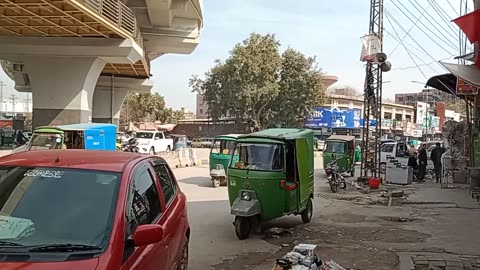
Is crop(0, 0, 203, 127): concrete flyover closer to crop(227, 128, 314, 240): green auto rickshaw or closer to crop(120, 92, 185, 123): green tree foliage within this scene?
crop(227, 128, 314, 240): green auto rickshaw

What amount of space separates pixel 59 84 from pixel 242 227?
18.3m

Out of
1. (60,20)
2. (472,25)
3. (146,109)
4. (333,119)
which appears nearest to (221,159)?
(60,20)

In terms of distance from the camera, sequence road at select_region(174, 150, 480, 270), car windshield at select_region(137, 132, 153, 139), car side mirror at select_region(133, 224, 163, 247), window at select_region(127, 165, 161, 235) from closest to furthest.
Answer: car side mirror at select_region(133, 224, 163, 247) < window at select_region(127, 165, 161, 235) < road at select_region(174, 150, 480, 270) < car windshield at select_region(137, 132, 153, 139)

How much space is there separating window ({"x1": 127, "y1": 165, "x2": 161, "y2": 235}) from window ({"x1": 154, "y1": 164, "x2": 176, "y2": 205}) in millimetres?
412

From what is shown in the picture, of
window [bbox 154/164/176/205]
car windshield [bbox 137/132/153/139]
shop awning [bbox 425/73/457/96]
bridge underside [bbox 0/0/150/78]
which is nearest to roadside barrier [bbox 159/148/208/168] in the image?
car windshield [bbox 137/132/153/139]

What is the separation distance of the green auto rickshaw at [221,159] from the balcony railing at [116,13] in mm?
6552

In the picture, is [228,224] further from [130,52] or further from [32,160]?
[130,52]

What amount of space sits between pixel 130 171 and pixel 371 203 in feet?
44.5

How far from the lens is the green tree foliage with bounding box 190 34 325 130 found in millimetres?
51219

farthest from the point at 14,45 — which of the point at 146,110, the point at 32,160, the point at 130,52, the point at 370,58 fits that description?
the point at 146,110

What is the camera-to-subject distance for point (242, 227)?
10.5 metres

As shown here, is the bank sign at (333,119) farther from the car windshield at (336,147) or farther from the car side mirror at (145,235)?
the car side mirror at (145,235)

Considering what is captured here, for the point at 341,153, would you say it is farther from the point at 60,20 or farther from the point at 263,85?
the point at 263,85

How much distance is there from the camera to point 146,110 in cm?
8094
